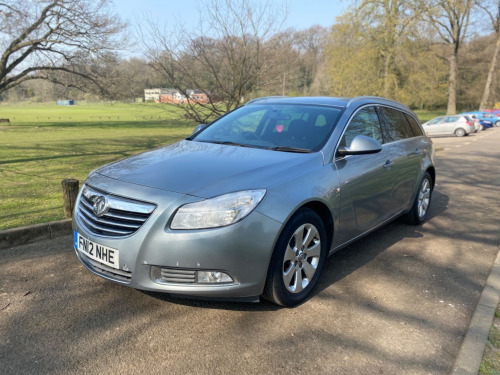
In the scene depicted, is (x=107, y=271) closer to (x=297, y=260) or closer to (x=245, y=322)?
(x=245, y=322)

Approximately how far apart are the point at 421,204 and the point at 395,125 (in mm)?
1338

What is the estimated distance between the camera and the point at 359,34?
2420 cm

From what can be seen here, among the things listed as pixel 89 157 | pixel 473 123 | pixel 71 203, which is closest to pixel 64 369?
pixel 71 203

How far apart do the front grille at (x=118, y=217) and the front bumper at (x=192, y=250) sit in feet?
0.15

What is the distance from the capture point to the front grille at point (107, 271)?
285 cm

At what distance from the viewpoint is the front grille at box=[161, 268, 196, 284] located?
2750 mm

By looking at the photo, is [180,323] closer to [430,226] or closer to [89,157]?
[430,226]

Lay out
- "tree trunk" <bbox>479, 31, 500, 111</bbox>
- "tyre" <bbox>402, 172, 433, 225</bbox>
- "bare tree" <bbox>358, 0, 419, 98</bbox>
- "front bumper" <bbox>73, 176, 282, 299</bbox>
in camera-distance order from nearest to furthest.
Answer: "front bumper" <bbox>73, 176, 282, 299</bbox>
"tyre" <bbox>402, 172, 433, 225</bbox>
"bare tree" <bbox>358, 0, 419, 98</bbox>
"tree trunk" <bbox>479, 31, 500, 111</bbox>

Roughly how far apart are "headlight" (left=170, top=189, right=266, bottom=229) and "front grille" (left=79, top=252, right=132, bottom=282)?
543 millimetres

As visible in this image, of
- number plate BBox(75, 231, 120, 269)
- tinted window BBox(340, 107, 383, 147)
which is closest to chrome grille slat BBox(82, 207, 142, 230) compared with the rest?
number plate BBox(75, 231, 120, 269)

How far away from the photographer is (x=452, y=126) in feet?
82.1

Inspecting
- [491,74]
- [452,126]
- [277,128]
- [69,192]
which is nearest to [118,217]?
[277,128]

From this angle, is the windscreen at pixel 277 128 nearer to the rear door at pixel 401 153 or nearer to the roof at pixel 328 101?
the roof at pixel 328 101

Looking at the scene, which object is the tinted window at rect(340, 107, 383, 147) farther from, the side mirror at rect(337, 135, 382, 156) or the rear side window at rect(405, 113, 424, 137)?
the rear side window at rect(405, 113, 424, 137)
